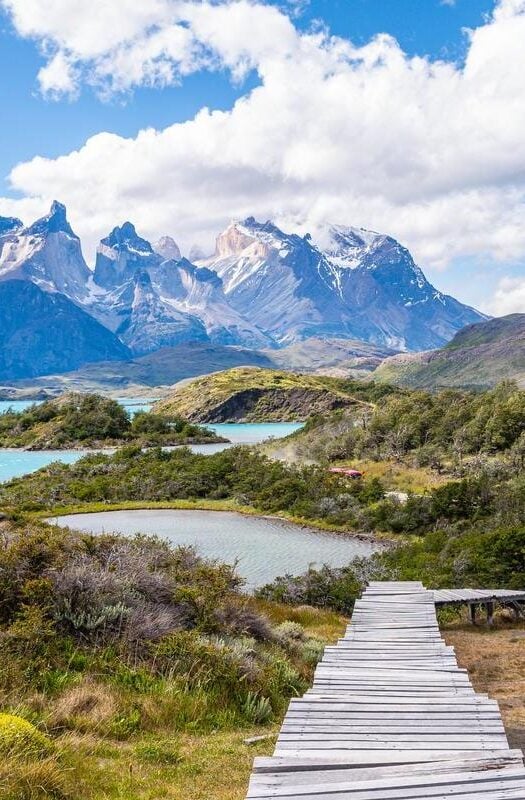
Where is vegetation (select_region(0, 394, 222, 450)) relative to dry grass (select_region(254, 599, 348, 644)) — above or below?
above

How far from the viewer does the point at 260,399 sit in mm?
178250

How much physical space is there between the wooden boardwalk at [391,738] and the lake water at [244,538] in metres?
20.2

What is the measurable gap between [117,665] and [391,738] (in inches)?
174

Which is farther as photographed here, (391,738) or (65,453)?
(65,453)

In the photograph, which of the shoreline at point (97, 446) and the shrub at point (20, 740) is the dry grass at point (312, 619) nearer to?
the shrub at point (20, 740)

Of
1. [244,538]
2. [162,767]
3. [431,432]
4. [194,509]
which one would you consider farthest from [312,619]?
[431,432]

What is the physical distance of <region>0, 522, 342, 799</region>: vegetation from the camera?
22.1 ft

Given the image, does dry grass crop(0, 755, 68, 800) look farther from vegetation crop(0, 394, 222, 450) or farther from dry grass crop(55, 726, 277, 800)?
vegetation crop(0, 394, 222, 450)

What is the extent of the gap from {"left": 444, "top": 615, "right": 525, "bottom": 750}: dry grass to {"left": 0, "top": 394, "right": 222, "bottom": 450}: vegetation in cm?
9337

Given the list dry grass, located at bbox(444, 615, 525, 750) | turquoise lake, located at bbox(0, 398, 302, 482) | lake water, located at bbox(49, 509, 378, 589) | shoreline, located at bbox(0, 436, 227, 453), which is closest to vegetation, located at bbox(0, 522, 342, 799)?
dry grass, located at bbox(444, 615, 525, 750)

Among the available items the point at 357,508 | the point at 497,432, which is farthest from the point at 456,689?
the point at 497,432

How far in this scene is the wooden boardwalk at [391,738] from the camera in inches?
203

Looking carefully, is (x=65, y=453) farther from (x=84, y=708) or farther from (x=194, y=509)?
(x=84, y=708)

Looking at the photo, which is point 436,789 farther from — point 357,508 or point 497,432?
point 497,432
